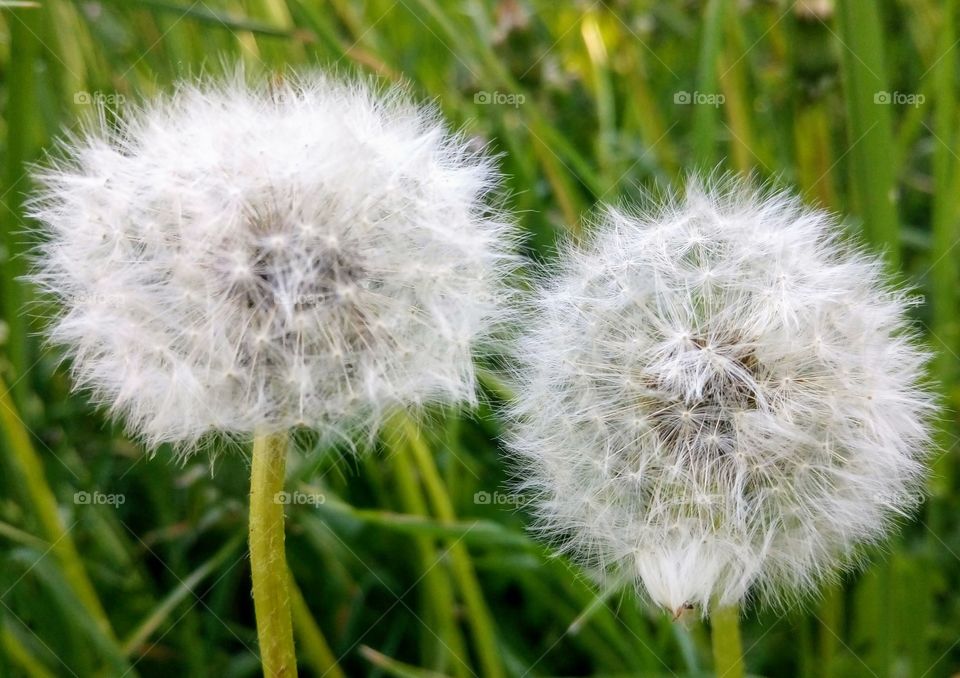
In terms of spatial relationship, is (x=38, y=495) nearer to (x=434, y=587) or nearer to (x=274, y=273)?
(x=434, y=587)

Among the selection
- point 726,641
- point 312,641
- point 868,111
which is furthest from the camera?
point 312,641

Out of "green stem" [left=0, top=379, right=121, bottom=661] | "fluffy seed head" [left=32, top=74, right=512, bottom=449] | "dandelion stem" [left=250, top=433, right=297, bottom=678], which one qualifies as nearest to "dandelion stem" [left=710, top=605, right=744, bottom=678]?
"fluffy seed head" [left=32, top=74, right=512, bottom=449]

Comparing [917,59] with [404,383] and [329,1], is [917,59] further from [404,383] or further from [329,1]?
[404,383]

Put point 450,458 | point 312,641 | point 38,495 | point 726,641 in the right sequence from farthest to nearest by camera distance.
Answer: point 450,458 → point 312,641 → point 38,495 → point 726,641

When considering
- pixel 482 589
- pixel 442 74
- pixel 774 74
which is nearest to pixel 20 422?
pixel 482 589

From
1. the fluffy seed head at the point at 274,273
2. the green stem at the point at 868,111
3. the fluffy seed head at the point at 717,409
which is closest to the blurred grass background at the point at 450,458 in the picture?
the green stem at the point at 868,111

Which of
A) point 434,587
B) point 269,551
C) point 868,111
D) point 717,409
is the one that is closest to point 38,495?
point 434,587
